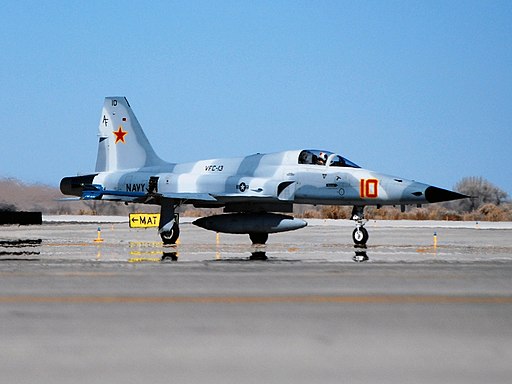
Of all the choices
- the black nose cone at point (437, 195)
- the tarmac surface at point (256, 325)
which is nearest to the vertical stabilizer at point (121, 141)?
the black nose cone at point (437, 195)

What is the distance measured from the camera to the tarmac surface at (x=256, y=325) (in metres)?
6.05

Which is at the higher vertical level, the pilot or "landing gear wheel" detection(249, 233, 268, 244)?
the pilot

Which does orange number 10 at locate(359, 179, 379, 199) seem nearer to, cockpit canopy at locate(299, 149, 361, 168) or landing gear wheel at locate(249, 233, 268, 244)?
cockpit canopy at locate(299, 149, 361, 168)

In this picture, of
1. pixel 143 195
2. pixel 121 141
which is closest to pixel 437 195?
pixel 143 195

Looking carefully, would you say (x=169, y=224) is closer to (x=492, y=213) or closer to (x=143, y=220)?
(x=143, y=220)

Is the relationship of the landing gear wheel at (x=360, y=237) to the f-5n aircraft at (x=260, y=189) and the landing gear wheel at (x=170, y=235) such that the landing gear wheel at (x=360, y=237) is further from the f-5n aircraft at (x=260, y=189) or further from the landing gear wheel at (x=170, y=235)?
the landing gear wheel at (x=170, y=235)

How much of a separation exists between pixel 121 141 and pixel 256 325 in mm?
26084

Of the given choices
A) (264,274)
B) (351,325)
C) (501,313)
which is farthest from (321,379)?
(264,274)

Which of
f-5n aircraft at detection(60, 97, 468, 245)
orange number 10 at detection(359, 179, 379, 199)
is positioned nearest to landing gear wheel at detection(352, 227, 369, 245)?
f-5n aircraft at detection(60, 97, 468, 245)

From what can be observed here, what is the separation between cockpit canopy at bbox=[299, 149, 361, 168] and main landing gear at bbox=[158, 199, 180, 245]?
177 inches

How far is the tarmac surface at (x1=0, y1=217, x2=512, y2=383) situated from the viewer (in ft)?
19.8

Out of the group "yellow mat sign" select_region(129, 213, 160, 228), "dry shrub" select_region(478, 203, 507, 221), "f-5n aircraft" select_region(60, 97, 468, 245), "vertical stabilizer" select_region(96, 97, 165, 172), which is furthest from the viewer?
"dry shrub" select_region(478, 203, 507, 221)

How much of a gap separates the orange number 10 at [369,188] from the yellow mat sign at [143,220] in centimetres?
1573

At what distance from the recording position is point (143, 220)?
41719mm
